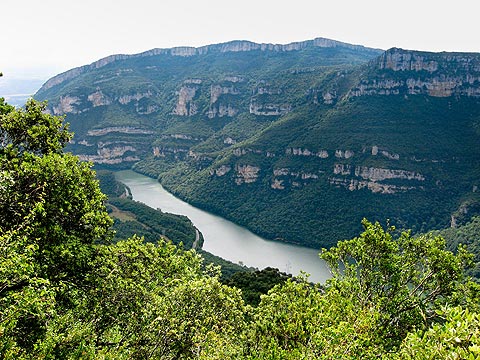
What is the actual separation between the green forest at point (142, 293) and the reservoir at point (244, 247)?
43.2 m

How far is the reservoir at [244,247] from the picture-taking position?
67500 mm

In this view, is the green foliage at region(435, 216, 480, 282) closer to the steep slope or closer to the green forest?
the green forest

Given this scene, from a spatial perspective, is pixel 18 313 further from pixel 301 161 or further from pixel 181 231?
pixel 301 161

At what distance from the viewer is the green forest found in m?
7.69

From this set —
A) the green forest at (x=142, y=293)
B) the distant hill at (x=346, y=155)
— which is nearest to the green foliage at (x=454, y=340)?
the green forest at (x=142, y=293)

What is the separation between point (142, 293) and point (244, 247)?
70.0 metres

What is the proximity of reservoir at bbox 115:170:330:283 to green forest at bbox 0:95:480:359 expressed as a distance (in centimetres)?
4316

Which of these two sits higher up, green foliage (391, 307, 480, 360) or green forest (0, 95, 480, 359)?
green foliage (391, 307, 480, 360)

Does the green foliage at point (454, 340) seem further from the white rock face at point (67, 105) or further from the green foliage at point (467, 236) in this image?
the white rock face at point (67, 105)

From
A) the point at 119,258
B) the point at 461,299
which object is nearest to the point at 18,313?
the point at 119,258

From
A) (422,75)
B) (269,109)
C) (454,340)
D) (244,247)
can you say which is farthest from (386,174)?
(454,340)

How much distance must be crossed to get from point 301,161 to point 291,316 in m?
98.1

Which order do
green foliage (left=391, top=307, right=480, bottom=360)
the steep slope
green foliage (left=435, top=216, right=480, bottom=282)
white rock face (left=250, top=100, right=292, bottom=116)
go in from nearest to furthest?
1. green foliage (left=391, top=307, right=480, bottom=360)
2. green foliage (left=435, top=216, right=480, bottom=282)
3. white rock face (left=250, top=100, right=292, bottom=116)
4. the steep slope

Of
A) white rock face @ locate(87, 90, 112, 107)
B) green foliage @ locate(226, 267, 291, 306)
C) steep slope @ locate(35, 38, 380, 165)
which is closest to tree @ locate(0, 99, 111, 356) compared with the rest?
green foliage @ locate(226, 267, 291, 306)
